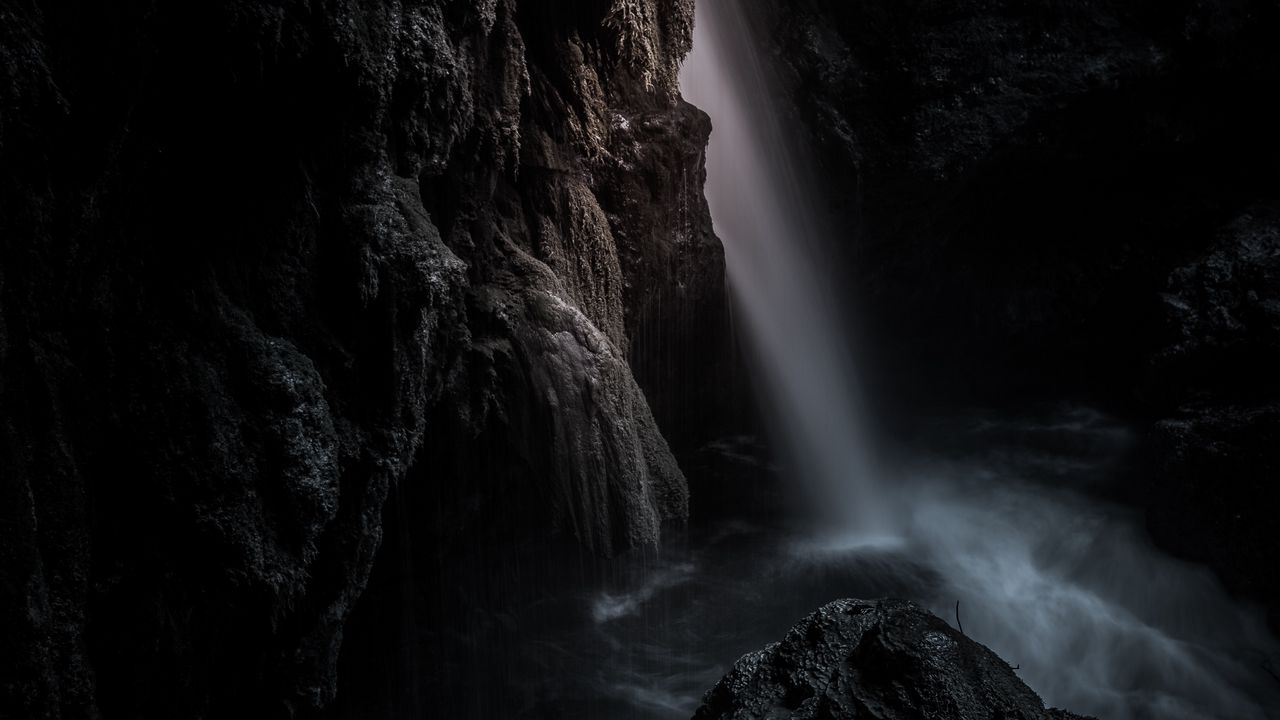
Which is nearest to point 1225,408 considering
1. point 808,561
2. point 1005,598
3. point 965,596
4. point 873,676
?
point 1005,598

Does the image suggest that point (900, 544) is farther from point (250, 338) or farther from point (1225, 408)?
point (250, 338)

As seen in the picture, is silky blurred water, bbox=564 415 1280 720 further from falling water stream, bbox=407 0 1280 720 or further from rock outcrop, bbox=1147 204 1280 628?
rock outcrop, bbox=1147 204 1280 628

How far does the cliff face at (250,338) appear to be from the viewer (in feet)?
7.81

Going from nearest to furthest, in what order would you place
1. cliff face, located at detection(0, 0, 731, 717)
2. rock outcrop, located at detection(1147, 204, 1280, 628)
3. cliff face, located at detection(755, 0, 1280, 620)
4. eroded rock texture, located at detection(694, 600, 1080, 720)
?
cliff face, located at detection(0, 0, 731, 717), eroded rock texture, located at detection(694, 600, 1080, 720), rock outcrop, located at detection(1147, 204, 1280, 628), cliff face, located at detection(755, 0, 1280, 620)

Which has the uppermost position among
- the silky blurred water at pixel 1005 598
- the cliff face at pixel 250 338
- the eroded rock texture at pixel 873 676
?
Result: the cliff face at pixel 250 338

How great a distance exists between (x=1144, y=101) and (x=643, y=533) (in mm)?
9115

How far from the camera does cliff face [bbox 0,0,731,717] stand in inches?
93.7

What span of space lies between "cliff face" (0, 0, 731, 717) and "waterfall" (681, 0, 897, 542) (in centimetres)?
460

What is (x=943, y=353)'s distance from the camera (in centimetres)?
1212

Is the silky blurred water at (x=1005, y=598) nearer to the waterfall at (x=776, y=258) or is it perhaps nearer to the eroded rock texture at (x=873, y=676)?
the waterfall at (x=776, y=258)

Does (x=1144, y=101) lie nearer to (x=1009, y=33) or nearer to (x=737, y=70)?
(x=1009, y=33)

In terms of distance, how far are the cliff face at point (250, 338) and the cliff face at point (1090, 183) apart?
6.15 m

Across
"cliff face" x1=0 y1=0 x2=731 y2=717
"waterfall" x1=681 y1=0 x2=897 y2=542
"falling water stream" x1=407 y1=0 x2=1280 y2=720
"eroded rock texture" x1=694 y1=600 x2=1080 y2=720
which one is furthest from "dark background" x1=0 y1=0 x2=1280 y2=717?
"eroded rock texture" x1=694 y1=600 x2=1080 y2=720

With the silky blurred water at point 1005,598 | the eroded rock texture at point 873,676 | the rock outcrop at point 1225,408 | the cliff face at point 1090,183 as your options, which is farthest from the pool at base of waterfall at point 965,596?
the eroded rock texture at point 873,676
